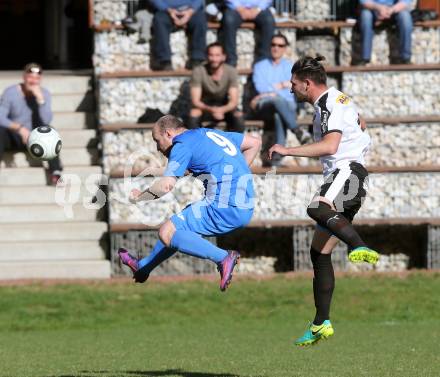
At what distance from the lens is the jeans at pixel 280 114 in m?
16.6

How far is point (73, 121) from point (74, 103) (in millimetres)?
379

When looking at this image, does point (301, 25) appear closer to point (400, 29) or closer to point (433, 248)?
point (400, 29)

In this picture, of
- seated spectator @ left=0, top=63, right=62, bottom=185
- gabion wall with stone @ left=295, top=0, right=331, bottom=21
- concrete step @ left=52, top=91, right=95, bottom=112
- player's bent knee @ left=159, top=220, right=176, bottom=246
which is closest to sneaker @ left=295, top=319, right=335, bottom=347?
player's bent knee @ left=159, top=220, right=176, bottom=246

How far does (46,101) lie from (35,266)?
2265 millimetres

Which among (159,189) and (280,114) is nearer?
(159,189)

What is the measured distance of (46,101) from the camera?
17047mm

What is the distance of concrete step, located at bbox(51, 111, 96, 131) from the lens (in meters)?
18.0

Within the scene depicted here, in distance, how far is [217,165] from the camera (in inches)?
405

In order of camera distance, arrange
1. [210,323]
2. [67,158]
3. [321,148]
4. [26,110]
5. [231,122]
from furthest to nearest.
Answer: [67,158] < [26,110] < [231,122] < [210,323] < [321,148]

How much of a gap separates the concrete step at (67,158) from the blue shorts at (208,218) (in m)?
7.27

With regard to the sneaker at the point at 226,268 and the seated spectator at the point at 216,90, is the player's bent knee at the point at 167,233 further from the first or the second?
the seated spectator at the point at 216,90

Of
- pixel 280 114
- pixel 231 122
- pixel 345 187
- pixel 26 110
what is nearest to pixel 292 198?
pixel 280 114

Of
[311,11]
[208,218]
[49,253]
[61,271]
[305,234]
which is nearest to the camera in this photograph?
[208,218]

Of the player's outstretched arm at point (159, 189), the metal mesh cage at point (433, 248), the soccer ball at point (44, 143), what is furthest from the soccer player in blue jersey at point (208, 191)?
the metal mesh cage at point (433, 248)
